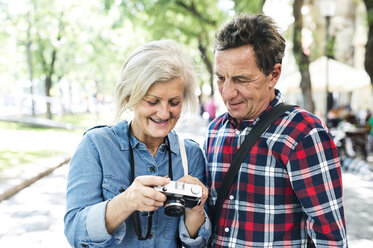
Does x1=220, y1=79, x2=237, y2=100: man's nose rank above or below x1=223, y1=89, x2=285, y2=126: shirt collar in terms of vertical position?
above

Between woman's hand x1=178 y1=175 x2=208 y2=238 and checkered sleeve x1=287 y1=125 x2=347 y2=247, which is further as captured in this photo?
woman's hand x1=178 y1=175 x2=208 y2=238

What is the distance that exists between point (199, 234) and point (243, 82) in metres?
0.89

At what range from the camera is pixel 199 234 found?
1.88 m

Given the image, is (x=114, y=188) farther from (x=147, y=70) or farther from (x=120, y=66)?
(x=120, y=66)

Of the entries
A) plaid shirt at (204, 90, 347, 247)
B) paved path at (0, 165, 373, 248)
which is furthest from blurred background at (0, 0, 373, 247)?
plaid shirt at (204, 90, 347, 247)

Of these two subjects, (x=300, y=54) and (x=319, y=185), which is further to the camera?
(x=300, y=54)

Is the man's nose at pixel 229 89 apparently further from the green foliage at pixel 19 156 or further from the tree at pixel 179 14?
the green foliage at pixel 19 156

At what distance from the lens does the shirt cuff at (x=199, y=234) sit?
6.14 feet

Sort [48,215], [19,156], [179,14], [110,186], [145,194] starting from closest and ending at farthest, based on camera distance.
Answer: [145,194] < [110,186] < [48,215] < [19,156] < [179,14]

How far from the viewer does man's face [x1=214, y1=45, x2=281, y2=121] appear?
2.01 metres

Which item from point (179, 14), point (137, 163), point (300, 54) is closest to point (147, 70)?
point (137, 163)

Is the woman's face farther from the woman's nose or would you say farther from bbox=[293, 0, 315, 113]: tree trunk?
bbox=[293, 0, 315, 113]: tree trunk

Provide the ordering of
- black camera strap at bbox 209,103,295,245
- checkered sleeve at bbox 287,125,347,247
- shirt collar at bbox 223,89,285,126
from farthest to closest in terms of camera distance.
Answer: shirt collar at bbox 223,89,285,126 < black camera strap at bbox 209,103,295,245 < checkered sleeve at bbox 287,125,347,247

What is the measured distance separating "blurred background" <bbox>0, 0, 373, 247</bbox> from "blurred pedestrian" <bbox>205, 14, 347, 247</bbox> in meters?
0.22
